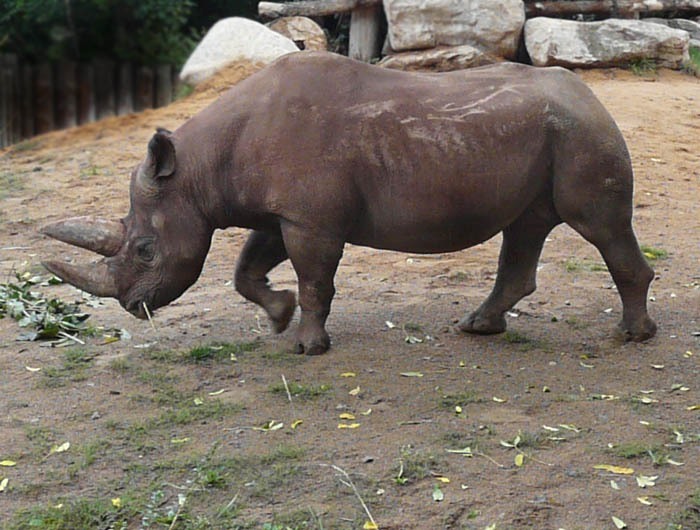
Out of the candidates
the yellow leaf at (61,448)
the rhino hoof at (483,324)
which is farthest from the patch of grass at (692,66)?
the yellow leaf at (61,448)

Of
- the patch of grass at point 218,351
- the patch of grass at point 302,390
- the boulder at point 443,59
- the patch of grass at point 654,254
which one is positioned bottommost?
the patch of grass at point 218,351

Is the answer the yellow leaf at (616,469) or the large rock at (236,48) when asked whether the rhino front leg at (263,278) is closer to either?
the yellow leaf at (616,469)

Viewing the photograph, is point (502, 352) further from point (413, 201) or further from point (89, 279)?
point (89, 279)

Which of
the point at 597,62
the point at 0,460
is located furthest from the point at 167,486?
the point at 597,62

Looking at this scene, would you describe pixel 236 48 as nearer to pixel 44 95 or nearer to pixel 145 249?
pixel 145 249

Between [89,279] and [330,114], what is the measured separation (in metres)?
1.71

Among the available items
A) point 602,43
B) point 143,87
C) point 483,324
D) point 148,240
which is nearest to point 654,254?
point 483,324

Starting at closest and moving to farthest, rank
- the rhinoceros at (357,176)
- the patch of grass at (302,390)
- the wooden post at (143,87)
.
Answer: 1. the wooden post at (143,87)
2. the patch of grass at (302,390)
3. the rhinoceros at (357,176)

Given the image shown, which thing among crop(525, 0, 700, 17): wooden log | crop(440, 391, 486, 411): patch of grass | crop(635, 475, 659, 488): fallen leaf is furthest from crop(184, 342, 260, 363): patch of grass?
crop(525, 0, 700, 17): wooden log

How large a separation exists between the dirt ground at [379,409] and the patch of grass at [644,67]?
4968mm

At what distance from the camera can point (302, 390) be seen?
6.02 m

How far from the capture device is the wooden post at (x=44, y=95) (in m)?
4.68

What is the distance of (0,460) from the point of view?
5.21 meters

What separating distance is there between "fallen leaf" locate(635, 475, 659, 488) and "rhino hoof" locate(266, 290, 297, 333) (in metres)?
2.72
